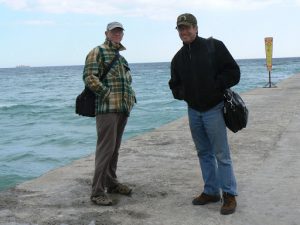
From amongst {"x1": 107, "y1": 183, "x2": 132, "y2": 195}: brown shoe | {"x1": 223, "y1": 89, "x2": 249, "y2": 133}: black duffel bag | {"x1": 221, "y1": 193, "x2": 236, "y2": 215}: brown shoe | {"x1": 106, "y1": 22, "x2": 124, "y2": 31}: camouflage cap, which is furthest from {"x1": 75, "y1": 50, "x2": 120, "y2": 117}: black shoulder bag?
{"x1": 221, "y1": 193, "x2": 236, "y2": 215}: brown shoe

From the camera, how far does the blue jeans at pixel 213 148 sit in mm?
4676

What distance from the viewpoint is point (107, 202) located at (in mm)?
4961

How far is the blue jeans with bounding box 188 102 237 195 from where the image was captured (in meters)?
4.68

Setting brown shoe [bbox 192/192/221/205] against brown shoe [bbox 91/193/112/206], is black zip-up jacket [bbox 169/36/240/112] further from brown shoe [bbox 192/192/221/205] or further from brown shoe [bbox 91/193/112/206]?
brown shoe [bbox 91/193/112/206]

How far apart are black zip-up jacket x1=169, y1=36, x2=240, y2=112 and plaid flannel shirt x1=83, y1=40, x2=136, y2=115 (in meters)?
0.59

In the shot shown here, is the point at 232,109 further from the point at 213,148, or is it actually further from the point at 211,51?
the point at 211,51

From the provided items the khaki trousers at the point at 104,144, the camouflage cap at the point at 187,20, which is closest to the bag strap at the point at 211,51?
the camouflage cap at the point at 187,20

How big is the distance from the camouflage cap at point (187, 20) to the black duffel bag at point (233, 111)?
685 millimetres

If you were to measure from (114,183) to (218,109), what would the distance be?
1.44 m

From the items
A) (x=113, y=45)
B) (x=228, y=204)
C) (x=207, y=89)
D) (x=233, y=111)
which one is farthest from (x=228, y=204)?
(x=113, y=45)

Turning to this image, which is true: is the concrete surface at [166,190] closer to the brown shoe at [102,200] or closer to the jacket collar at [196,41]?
the brown shoe at [102,200]

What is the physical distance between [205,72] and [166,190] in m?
1.51

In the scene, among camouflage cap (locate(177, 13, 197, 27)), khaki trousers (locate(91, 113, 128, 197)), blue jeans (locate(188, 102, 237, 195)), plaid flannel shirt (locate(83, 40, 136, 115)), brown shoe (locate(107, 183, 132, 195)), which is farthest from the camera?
brown shoe (locate(107, 183, 132, 195))

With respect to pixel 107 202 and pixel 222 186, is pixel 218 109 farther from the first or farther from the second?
pixel 107 202
